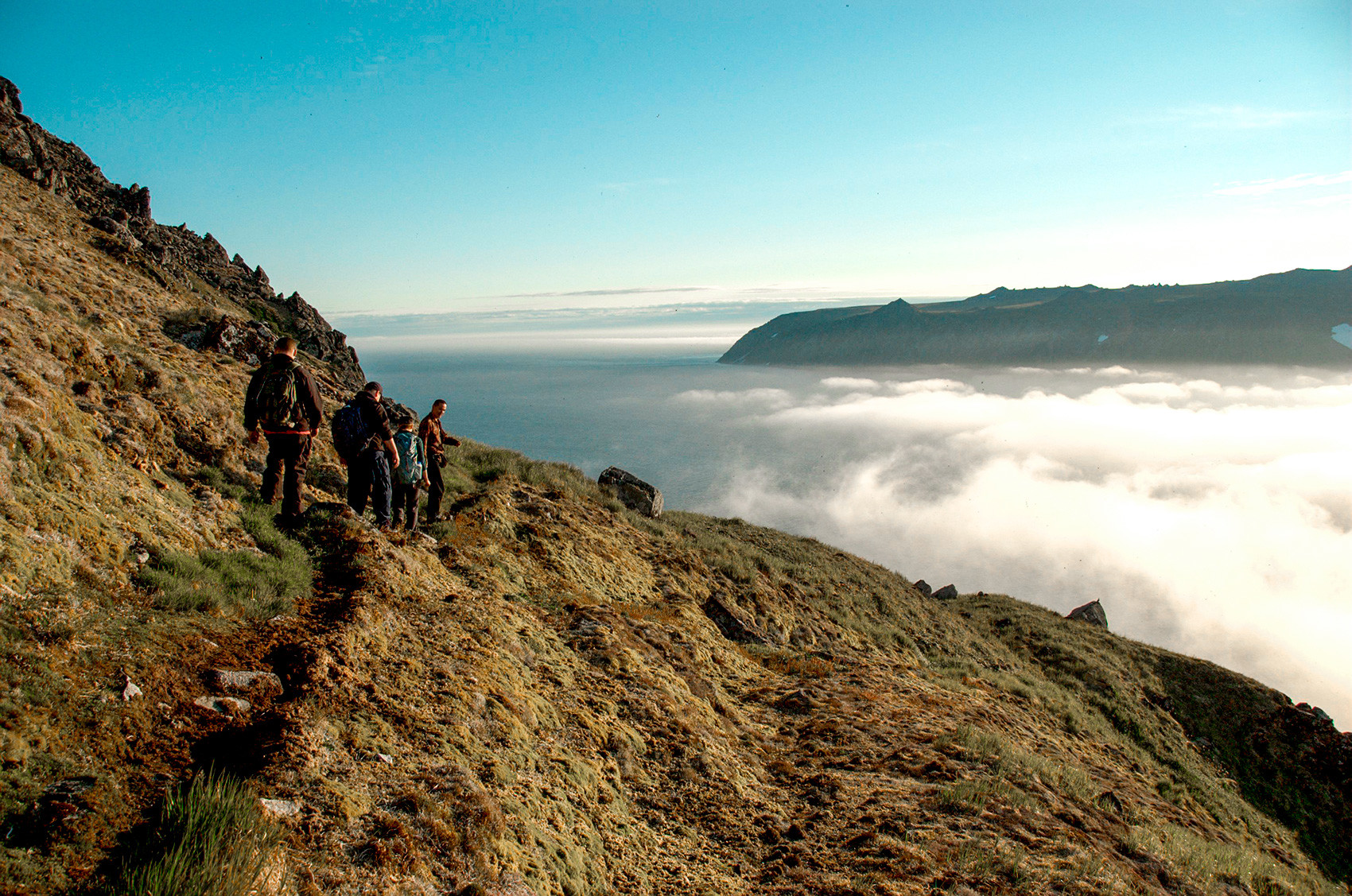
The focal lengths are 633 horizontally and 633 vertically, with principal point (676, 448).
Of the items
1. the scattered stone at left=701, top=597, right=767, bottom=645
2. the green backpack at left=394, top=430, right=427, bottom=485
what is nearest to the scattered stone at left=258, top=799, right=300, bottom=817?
the green backpack at left=394, top=430, right=427, bottom=485

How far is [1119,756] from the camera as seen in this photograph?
17.2 meters

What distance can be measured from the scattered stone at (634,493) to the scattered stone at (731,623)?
267 inches

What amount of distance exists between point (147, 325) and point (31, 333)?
5130 mm

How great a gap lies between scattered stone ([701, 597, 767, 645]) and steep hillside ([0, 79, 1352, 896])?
0.06 meters

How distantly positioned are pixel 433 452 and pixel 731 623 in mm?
6996

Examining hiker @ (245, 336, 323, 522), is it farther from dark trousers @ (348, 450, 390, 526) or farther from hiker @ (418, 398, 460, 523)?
hiker @ (418, 398, 460, 523)

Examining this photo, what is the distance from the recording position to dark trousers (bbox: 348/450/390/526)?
30.5 feet

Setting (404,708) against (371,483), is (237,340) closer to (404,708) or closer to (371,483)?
(371,483)

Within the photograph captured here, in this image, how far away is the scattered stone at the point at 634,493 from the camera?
20.8 m

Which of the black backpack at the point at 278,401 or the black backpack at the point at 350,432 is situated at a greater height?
the black backpack at the point at 278,401

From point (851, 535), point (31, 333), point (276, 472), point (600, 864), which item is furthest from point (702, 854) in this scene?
point (851, 535)

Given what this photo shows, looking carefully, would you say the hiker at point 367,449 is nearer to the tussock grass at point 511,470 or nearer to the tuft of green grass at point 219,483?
the tuft of green grass at point 219,483

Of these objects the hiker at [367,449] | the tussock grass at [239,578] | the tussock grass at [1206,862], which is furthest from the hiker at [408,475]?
the tussock grass at [1206,862]

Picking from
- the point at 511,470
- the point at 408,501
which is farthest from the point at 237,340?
the point at 408,501
